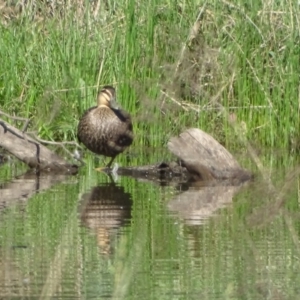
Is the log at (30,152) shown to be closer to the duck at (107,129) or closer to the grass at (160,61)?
the duck at (107,129)

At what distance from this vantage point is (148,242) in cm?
591

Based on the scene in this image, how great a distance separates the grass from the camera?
10898 millimetres

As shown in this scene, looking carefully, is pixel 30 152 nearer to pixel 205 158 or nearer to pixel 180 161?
pixel 180 161

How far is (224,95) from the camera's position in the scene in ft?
36.4

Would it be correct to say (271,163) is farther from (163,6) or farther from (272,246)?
(272,246)

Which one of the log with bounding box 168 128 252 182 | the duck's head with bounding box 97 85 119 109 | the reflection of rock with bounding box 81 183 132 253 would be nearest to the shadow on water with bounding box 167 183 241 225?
the log with bounding box 168 128 252 182

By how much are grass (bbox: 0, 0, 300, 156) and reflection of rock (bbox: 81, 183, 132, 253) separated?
2480 mm

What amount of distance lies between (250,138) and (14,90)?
7.50 feet

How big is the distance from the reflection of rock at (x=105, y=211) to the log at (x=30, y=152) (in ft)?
2.67

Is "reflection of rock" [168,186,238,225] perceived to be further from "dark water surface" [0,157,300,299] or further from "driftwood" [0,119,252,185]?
"driftwood" [0,119,252,185]

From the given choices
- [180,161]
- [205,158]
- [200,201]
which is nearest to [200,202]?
[200,201]

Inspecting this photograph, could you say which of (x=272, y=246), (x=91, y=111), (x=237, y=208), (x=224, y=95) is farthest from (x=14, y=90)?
(x=272, y=246)

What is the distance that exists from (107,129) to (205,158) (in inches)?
72.7

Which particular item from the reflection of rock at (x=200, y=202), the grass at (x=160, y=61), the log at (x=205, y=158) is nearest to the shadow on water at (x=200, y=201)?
the reflection of rock at (x=200, y=202)
